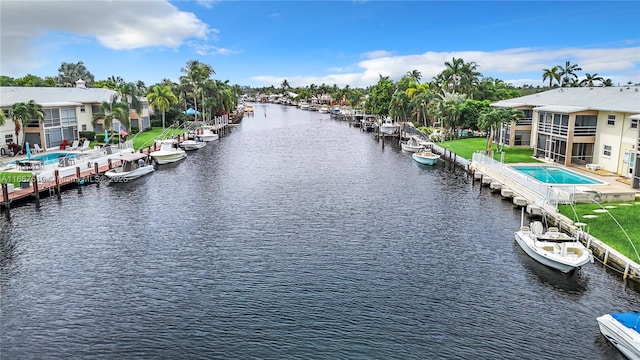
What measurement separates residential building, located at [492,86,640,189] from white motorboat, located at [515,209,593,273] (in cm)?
1683

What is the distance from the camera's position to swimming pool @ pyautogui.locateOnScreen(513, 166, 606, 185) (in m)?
44.1

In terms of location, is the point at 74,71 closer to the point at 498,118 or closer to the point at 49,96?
the point at 49,96

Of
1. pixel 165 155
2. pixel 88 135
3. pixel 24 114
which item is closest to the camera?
pixel 24 114

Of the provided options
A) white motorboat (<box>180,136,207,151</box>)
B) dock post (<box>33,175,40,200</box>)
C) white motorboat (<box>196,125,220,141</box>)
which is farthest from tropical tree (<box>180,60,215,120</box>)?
dock post (<box>33,175,40,200</box>)

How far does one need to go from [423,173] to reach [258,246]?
33.2m

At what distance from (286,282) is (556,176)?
33.7m

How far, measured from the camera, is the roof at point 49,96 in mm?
61219

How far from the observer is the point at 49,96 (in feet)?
226

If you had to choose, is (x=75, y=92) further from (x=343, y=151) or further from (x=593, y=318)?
(x=593, y=318)

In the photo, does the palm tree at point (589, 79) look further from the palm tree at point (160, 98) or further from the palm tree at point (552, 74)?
the palm tree at point (160, 98)

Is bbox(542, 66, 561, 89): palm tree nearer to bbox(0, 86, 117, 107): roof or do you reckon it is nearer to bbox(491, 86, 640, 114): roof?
bbox(491, 86, 640, 114): roof

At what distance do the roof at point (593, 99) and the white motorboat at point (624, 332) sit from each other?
29.8m

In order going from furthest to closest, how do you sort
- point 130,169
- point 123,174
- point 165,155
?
1. point 165,155
2. point 130,169
3. point 123,174

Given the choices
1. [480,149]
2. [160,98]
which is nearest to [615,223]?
[480,149]
